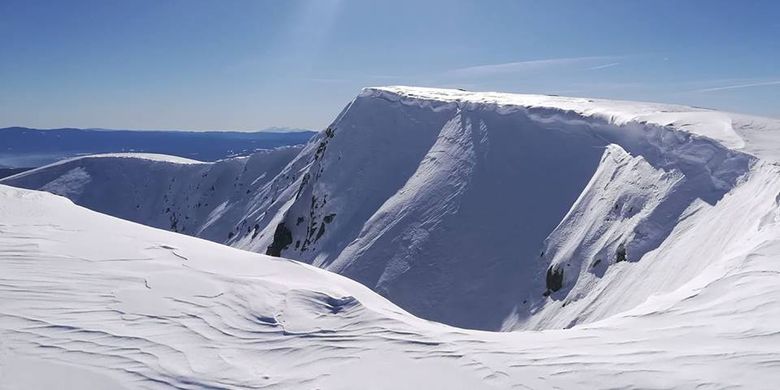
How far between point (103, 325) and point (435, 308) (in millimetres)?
17362

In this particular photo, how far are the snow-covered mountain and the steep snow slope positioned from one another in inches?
64.0

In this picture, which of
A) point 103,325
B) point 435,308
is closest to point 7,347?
point 103,325

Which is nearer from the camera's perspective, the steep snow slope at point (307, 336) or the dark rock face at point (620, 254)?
the steep snow slope at point (307, 336)

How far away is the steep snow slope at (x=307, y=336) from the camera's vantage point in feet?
18.0

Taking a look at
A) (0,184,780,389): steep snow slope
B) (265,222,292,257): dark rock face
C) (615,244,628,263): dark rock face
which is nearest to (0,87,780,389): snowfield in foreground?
(0,184,780,389): steep snow slope

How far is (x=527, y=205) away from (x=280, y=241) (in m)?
19.9

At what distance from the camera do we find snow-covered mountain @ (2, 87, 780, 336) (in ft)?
48.9

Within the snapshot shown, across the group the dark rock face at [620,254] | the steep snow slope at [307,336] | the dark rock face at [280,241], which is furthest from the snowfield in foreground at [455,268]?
the dark rock face at [280,241]

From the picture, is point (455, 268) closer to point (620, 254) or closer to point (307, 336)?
point (620, 254)

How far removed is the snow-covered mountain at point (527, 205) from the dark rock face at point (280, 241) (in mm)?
145

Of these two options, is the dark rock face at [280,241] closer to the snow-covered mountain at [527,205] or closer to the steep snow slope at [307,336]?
the snow-covered mountain at [527,205]

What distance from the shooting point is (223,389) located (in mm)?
5426

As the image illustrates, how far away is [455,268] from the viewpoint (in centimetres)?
2459

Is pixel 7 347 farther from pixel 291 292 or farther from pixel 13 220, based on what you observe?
pixel 13 220
